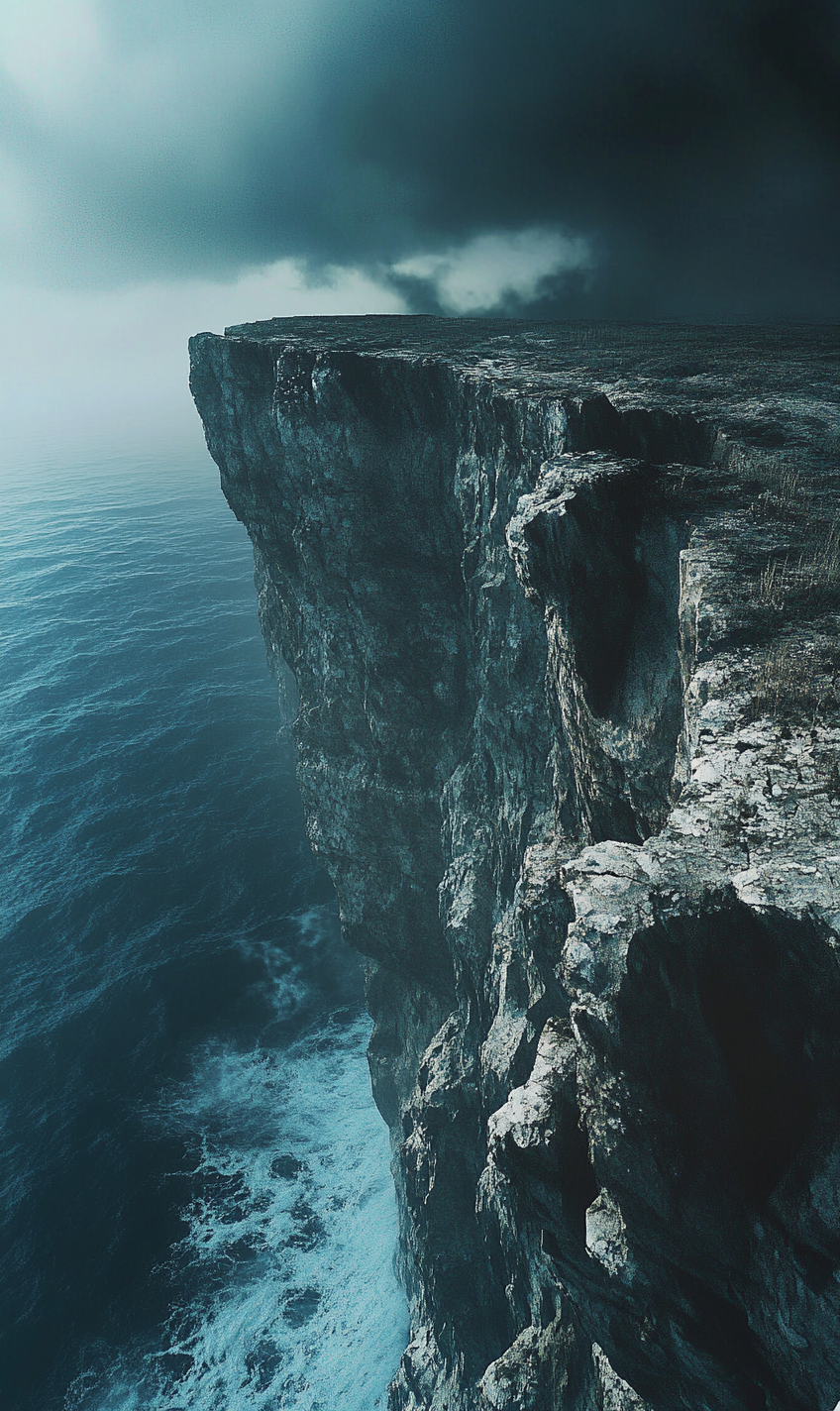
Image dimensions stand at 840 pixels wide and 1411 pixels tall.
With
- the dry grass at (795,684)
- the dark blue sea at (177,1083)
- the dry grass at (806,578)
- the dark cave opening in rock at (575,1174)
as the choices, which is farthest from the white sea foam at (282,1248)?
the dry grass at (806,578)

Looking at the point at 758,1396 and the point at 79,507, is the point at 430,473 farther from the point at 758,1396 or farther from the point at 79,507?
the point at 79,507

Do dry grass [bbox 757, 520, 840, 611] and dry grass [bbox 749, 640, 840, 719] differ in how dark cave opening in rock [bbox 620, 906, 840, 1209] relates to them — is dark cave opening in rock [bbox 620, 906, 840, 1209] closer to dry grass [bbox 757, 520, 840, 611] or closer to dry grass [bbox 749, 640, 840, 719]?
dry grass [bbox 749, 640, 840, 719]

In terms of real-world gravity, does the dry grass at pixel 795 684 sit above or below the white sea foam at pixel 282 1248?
above

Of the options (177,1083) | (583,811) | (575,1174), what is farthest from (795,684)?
(177,1083)

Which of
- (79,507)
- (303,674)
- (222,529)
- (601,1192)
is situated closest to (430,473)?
(303,674)

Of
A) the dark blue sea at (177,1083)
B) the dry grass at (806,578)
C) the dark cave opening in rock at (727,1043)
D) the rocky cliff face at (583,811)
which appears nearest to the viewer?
the dark cave opening in rock at (727,1043)

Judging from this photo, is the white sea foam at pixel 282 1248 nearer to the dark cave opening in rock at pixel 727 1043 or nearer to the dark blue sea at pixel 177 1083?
the dark blue sea at pixel 177 1083
